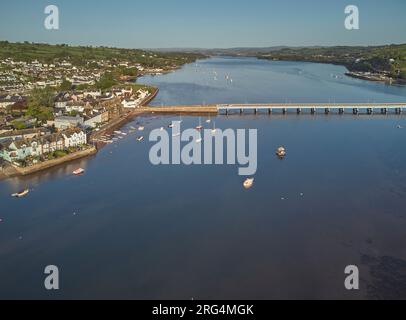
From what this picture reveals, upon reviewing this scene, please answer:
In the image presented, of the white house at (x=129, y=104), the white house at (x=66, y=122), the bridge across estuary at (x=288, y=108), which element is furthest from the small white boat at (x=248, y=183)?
the white house at (x=129, y=104)

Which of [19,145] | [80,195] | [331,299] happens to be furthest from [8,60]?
[331,299]

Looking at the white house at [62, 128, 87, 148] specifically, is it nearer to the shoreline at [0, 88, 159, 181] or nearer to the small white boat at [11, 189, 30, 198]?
the shoreline at [0, 88, 159, 181]

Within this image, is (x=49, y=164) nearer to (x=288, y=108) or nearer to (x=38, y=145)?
(x=38, y=145)

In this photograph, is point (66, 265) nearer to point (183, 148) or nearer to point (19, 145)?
point (19, 145)

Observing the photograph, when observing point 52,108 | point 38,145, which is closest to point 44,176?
point 38,145

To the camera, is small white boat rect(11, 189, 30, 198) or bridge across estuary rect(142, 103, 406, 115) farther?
bridge across estuary rect(142, 103, 406, 115)

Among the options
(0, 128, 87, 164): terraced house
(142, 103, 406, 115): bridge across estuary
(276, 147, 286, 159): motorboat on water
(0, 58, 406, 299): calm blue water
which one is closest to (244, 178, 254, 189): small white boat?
(0, 58, 406, 299): calm blue water
